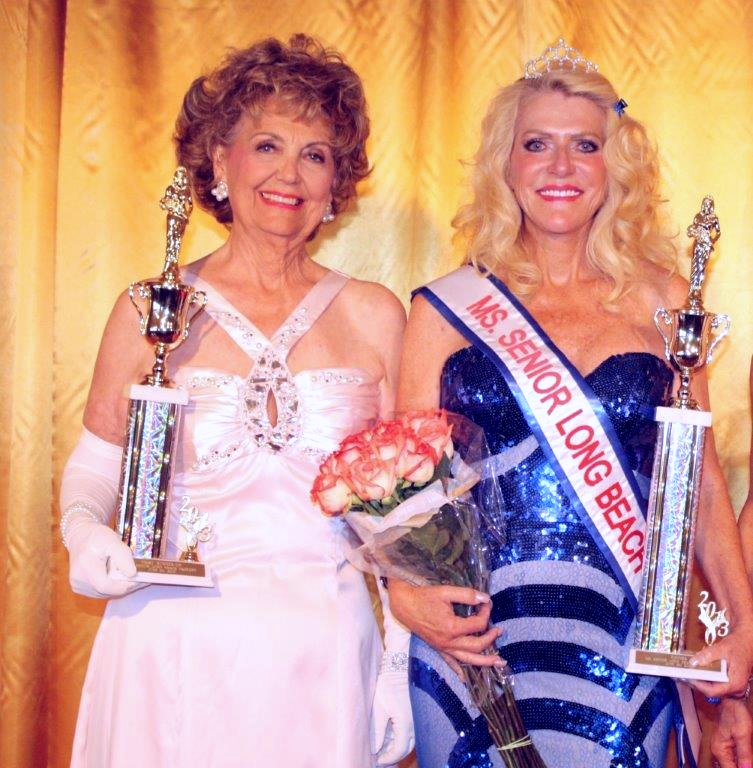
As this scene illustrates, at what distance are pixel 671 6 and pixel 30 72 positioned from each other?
4.90ft

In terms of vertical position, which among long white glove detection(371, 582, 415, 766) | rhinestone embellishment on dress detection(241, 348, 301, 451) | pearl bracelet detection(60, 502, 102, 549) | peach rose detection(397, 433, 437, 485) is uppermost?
rhinestone embellishment on dress detection(241, 348, 301, 451)

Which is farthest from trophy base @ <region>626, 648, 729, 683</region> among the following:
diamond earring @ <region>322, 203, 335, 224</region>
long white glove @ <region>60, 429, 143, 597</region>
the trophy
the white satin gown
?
diamond earring @ <region>322, 203, 335, 224</region>

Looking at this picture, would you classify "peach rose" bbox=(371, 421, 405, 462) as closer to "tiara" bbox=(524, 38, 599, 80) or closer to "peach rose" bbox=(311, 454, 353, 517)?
"peach rose" bbox=(311, 454, 353, 517)

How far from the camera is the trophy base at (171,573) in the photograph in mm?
1806

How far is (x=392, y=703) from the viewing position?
78.7 inches

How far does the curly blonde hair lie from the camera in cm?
211

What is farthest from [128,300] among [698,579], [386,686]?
[698,579]

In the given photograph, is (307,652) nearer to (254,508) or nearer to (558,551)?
(254,508)

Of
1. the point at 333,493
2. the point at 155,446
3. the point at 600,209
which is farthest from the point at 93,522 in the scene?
the point at 600,209

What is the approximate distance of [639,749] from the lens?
181cm

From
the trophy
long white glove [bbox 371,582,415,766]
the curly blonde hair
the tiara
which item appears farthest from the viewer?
the tiara

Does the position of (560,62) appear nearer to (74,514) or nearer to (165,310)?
(165,310)

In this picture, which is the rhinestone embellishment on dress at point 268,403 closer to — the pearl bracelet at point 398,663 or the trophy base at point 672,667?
the pearl bracelet at point 398,663

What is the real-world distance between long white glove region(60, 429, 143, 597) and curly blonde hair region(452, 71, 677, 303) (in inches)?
30.3
